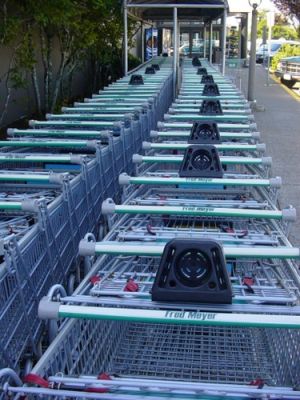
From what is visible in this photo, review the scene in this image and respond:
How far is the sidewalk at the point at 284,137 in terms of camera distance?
23.7 feet

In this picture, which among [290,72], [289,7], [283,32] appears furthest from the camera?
[283,32]

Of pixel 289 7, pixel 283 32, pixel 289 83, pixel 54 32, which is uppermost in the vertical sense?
pixel 283 32

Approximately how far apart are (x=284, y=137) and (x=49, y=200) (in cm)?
819

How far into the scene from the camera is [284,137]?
11188 millimetres

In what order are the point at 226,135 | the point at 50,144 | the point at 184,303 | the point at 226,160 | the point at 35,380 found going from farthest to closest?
the point at 226,135 < the point at 50,144 < the point at 226,160 < the point at 184,303 < the point at 35,380

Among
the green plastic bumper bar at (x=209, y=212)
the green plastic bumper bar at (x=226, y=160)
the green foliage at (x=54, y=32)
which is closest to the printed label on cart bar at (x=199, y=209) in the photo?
the green plastic bumper bar at (x=209, y=212)

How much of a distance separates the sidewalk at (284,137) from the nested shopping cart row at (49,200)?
197 centimetres

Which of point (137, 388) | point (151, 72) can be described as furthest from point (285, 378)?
point (151, 72)

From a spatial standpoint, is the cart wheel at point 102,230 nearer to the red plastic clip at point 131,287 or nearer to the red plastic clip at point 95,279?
the red plastic clip at point 95,279

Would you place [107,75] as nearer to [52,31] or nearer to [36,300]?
[52,31]

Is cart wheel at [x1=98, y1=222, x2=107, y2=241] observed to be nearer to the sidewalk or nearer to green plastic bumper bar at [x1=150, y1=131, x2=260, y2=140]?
green plastic bumper bar at [x1=150, y1=131, x2=260, y2=140]

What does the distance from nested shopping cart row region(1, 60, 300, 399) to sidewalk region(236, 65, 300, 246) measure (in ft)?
7.66

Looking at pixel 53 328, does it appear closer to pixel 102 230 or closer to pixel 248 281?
pixel 248 281

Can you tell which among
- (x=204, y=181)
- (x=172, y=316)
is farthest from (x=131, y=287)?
(x=204, y=181)
